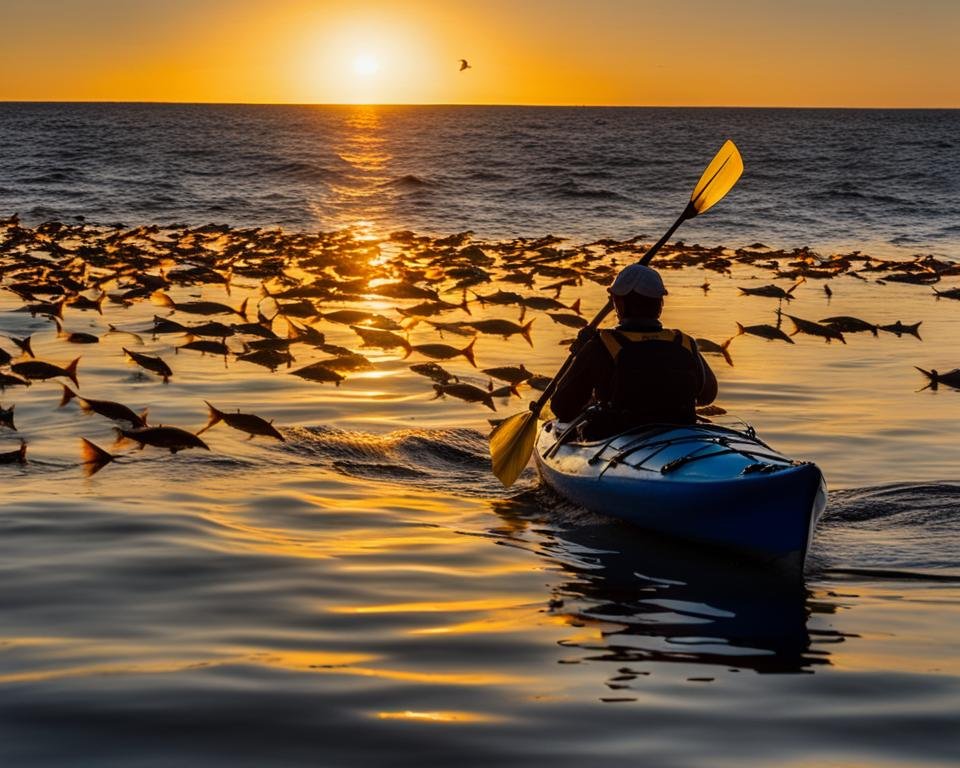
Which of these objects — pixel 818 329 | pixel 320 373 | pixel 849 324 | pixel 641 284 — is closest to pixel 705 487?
pixel 641 284

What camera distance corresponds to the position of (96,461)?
9078mm

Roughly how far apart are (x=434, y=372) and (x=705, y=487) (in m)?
5.77

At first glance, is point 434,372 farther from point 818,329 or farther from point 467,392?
point 818,329

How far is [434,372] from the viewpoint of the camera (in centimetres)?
1263

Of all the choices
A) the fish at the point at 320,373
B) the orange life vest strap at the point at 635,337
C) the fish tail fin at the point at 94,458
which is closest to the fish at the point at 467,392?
the fish at the point at 320,373

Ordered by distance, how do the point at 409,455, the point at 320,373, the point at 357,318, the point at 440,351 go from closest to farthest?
the point at 409,455 < the point at 320,373 < the point at 440,351 < the point at 357,318

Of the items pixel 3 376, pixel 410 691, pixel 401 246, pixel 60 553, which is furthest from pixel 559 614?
pixel 401 246

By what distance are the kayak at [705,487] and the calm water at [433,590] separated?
0.60 ft

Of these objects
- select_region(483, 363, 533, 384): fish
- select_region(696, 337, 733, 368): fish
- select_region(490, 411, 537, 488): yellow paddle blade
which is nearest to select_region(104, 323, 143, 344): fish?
select_region(483, 363, 533, 384): fish

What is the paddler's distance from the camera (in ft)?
26.0

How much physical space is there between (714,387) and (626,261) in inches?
771

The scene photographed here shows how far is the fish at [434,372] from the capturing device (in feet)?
40.7

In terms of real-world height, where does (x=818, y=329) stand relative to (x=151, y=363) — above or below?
above

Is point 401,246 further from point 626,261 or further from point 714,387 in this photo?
point 714,387
